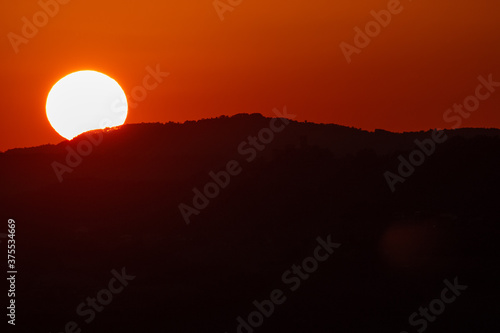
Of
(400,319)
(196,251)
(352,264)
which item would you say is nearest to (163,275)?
(196,251)

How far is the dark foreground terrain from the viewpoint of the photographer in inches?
924

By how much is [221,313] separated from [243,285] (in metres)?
1.68

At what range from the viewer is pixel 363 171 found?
33.0m

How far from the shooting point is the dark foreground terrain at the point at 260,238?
23.5 meters

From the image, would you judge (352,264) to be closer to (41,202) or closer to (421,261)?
(421,261)
